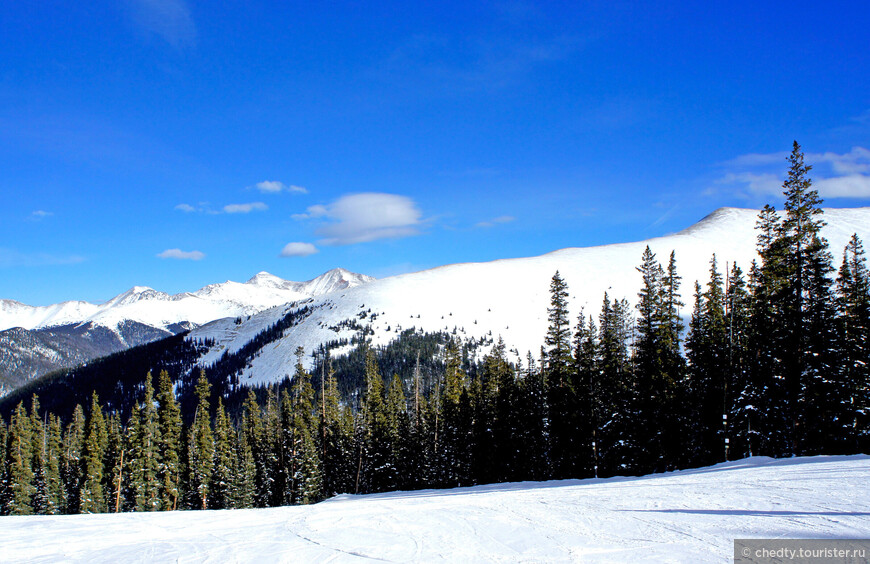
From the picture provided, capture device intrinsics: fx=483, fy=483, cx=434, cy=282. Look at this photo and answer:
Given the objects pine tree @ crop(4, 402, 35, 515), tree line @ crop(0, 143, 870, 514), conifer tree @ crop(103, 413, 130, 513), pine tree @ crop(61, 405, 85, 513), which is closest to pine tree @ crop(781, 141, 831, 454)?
tree line @ crop(0, 143, 870, 514)

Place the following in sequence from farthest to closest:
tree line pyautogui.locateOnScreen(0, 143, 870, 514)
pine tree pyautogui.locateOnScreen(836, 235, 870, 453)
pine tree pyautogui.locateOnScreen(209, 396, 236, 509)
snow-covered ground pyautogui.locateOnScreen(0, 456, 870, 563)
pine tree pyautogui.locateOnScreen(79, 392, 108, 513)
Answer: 1. pine tree pyautogui.locateOnScreen(209, 396, 236, 509)
2. pine tree pyautogui.locateOnScreen(79, 392, 108, 513)
3. tree line pyautogui.locateOnScreen(0, 143, 870, 514)
4. pine tree pyautogui.locateOnScreen(836, 235, 870, 453)
5. snow-covered ground pyautogui.locateOnScreen(0, 456, 870, 563)

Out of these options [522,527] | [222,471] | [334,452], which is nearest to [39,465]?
[222,471]

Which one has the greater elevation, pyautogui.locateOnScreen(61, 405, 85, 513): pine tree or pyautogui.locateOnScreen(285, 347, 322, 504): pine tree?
pyautogui.locateOnScreen(285, 347, 322, 504): pine tree

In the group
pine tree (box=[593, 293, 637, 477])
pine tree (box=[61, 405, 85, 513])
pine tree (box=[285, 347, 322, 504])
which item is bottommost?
pine tree (box=[61, 405, 85, 513])

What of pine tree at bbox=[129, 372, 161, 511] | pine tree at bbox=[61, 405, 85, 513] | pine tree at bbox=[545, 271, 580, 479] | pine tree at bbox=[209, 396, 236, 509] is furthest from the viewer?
pine tree at bbox=[61, 405, 85, 513]

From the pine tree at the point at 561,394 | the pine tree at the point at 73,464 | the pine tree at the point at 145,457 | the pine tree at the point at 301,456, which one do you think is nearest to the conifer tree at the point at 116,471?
the pine tree at the point at 145,457

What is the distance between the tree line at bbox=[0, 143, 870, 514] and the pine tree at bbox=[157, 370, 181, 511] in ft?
0.59

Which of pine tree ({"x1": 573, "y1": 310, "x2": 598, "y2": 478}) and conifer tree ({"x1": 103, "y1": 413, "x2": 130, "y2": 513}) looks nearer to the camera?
pine tree ({"x1": 573, "y1": 310, "x2": 598, "y2": 478})

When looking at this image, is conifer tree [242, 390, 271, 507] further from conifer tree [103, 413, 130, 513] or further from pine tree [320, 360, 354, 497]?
conifer tree [103, 413, 130, 513]

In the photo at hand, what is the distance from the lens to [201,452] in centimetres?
5078

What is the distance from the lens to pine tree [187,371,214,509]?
50094 millimetres

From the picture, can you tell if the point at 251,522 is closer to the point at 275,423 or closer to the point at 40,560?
the point at 40,560

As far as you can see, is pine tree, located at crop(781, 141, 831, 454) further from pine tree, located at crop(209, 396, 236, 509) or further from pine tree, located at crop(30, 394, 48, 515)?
pine tree, located at crop(30, 394, 48, 515)

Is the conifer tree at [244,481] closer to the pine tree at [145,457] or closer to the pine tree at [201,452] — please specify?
the pine tree at [201,452]
